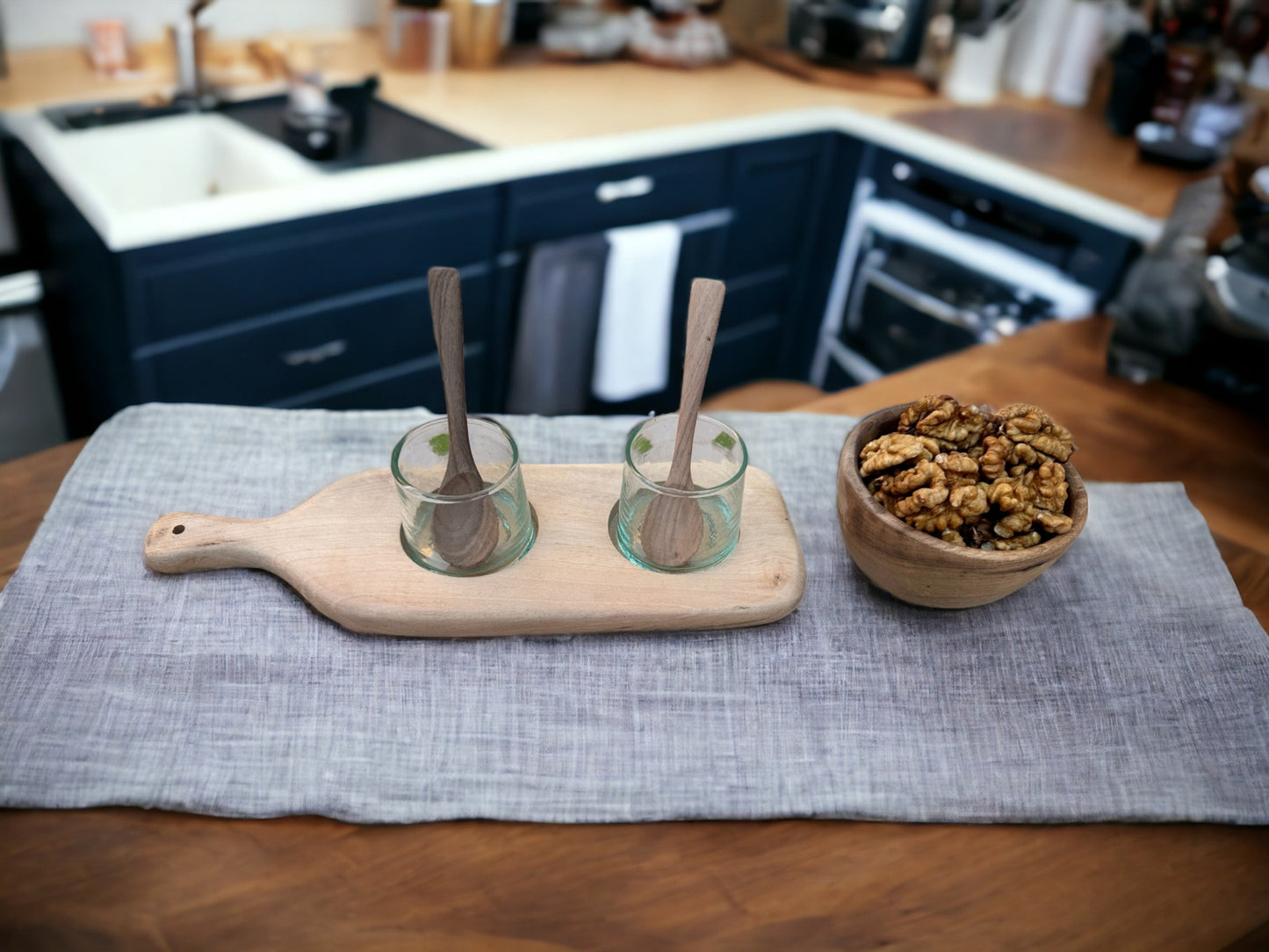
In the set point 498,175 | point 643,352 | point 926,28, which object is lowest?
point 643,352

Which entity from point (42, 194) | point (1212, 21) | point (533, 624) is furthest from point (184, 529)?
point (1212, 21)

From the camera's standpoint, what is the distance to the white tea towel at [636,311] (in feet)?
6.22

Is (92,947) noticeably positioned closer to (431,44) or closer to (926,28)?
(431,44)

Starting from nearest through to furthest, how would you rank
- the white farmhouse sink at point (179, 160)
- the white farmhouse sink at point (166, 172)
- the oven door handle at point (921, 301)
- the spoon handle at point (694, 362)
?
1. the spoon handle at point (694, 362)
2. the white farmhouse sink at point (166, 172)
3. the white farmhouse sink at point (179, 160)
4. the oven door handle at point (921, 301)

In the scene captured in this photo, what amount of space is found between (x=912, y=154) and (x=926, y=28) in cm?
62

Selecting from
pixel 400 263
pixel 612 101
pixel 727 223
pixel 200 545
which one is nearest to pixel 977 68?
pixel 727 223

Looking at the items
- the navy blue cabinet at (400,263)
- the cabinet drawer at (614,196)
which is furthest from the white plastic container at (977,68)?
the cabinet drawer at (614,196)

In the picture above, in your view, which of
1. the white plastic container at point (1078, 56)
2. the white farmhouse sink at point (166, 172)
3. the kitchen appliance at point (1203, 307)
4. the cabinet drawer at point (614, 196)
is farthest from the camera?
the white plastic container at point (1078, 56)

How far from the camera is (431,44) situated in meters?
2.05

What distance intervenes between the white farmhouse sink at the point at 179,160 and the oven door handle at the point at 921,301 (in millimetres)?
1178

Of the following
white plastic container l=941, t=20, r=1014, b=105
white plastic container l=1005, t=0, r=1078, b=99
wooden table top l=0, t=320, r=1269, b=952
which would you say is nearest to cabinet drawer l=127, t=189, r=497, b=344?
wooden table top l=0, t=320, r=1269, b=952

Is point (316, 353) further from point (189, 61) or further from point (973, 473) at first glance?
point (973, 473)

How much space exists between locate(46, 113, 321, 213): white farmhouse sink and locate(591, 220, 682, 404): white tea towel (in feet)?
1.99

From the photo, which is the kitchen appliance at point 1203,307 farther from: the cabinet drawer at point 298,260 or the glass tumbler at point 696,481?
the cabinet drawer at point 298,260
